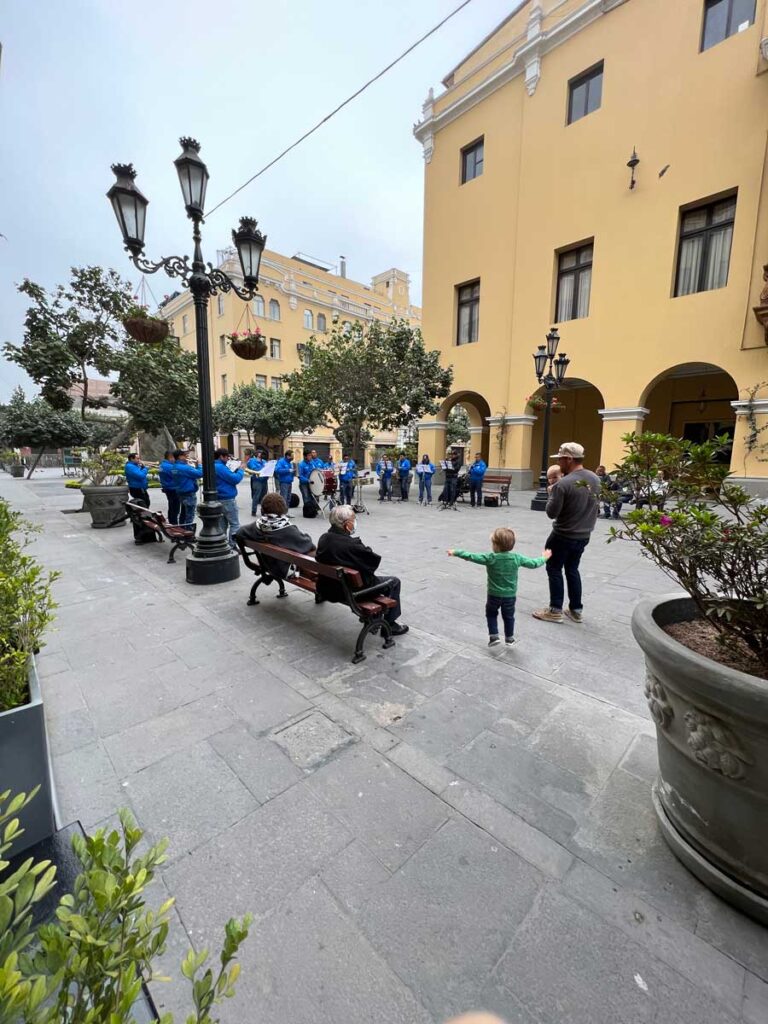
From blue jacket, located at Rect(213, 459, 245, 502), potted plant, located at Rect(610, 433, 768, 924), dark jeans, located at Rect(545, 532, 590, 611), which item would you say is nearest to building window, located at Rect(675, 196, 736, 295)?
dark jeans, located at Rect(545, 532, 590, 611)

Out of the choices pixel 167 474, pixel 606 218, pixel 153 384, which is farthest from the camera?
pixel 606 218

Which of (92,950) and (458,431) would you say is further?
(458,431)

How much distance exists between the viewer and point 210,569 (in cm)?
564

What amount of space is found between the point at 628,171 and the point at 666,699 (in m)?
17.8

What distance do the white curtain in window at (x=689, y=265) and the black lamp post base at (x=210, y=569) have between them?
1520 cm

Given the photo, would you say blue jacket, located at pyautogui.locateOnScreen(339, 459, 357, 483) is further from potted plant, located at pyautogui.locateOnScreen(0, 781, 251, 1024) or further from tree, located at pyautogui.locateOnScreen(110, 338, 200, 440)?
potted plant, located at pyautogui.locateOnScreen(0, 781, 251, 1024)

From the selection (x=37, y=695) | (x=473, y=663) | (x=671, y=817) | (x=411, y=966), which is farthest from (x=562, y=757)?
(x=37, y=695)

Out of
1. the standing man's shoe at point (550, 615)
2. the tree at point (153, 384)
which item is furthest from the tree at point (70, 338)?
the standing man's shoe at point (550, 615)

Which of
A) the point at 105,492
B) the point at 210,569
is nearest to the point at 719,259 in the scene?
the point at 210,569

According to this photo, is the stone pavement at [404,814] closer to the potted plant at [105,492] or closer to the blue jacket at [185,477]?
the blue jacket at [185,477]

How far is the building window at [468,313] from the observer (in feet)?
61.0

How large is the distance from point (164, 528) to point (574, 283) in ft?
52.2

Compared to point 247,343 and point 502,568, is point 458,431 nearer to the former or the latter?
point 247,343

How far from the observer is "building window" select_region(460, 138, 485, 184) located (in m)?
18.1
